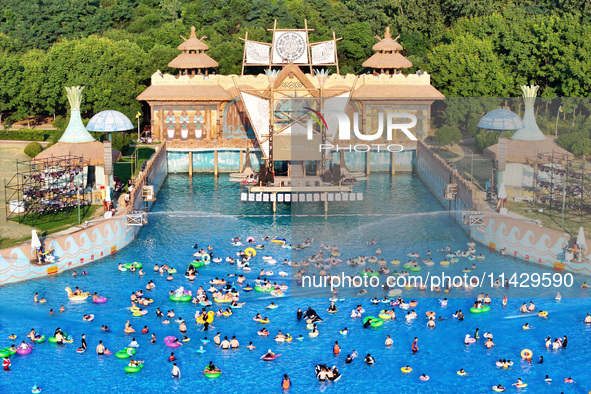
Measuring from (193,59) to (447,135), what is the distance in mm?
29454

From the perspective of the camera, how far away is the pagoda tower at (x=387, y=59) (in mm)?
101875

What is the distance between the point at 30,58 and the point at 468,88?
51154 millimetres

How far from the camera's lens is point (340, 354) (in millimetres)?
52531

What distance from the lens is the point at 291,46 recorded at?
340 ft

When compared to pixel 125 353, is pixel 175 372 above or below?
below

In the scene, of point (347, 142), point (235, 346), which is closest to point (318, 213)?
point (347, 142)

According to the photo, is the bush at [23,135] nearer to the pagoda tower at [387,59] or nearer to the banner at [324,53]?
the banner at [324,53]

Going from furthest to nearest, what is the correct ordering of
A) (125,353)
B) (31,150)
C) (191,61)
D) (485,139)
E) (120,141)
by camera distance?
1. (191,61)
2. (485,139)
3. (120,141)
4. (31,150)
5. (125,353)

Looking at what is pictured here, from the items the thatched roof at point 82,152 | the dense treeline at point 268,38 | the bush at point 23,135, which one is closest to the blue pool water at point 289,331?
the thatched roof at point 82,152

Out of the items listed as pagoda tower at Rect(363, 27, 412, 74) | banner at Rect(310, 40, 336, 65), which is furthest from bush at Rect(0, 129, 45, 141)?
pagoda tower at Rect(363, 27, 412, 74)

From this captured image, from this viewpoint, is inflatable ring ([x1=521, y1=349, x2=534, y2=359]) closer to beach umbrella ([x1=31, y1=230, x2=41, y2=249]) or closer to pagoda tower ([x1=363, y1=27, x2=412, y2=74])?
beach umbrella ([x1=31, y1=230, x2=41, y2=249])

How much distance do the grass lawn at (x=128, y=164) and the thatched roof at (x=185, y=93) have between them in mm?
5595

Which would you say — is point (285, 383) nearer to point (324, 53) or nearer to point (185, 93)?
point (185, 93)

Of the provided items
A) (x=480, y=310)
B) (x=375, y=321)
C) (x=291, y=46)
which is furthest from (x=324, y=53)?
(x=375, y=321)
